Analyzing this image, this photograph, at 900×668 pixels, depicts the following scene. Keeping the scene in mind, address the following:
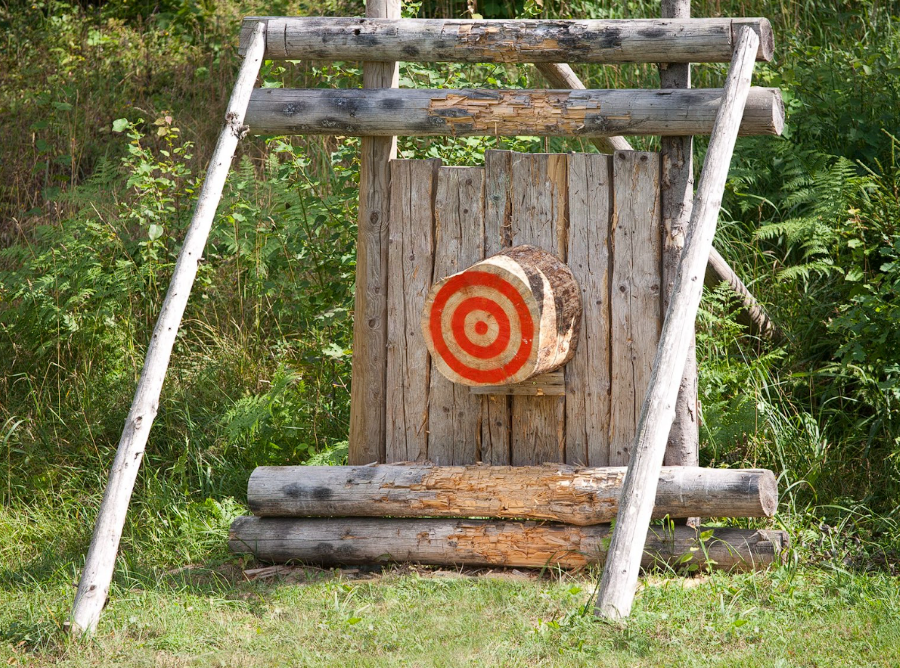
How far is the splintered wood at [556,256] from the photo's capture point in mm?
4562

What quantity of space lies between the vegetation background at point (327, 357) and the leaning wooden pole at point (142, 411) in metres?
0.16

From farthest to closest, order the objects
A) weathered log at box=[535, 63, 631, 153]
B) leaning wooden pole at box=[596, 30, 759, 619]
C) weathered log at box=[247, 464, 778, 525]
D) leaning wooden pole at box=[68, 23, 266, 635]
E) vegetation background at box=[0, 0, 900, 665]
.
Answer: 1. weathered log at box=[535, 63, 631, 153]
2. weathered log at box=[247, 464, 778, 525]
3. vegetation background at box=[0, 0, 900, 665]
4. leaning wooden pole at box=[68, 23, 266, 635]
5. leaning wooden pole at box=[596, 30, 759, 619]

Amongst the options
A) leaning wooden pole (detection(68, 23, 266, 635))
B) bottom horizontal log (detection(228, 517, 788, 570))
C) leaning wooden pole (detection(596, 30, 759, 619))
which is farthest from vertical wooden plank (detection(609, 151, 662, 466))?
leaning wooden pole (detection(68, 23, 266, 635))

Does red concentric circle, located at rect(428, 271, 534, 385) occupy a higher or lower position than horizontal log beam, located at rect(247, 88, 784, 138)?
lower

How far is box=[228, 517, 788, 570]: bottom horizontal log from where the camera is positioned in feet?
14.1

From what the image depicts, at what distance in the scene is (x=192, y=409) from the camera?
5.88 meters

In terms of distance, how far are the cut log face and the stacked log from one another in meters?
0.49

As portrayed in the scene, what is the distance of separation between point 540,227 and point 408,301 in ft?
2.46

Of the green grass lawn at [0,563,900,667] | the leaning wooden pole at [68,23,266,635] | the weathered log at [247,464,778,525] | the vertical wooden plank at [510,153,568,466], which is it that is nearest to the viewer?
the green grass lawn at [0,563,900,667]

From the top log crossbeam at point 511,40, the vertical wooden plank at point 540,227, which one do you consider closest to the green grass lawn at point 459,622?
the vertical wooden plank at point 540,227

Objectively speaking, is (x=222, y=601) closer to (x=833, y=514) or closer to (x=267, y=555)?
(x=267, y=555)

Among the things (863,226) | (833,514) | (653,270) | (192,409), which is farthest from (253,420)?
(863,226)

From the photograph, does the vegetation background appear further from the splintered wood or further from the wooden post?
the splintered wood

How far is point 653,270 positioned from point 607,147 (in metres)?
1.23
